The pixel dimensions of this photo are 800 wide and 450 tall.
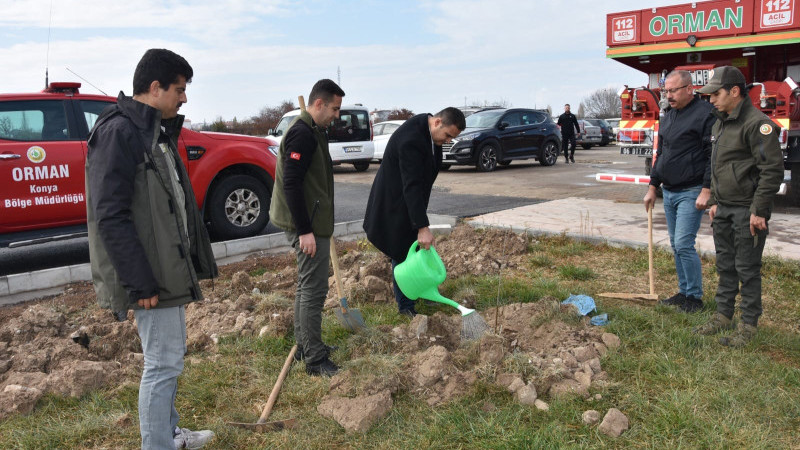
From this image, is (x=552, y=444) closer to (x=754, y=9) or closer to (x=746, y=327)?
(x=746, y=327)

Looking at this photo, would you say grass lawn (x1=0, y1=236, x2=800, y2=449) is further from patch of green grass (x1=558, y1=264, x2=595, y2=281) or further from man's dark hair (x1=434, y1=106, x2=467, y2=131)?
man's dark hair (x1=434, y1=106, x2=467, y2=131)

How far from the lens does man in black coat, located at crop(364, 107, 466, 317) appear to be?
414 cm

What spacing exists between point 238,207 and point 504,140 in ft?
33.6

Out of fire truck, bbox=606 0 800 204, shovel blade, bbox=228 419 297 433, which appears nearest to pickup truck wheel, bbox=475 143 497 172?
fire truck, bbox=606 0 800 204

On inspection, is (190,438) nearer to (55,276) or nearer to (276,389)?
(276,389)

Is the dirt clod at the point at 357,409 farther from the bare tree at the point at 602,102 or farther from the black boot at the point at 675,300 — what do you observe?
the bare tree at the point at 602,102

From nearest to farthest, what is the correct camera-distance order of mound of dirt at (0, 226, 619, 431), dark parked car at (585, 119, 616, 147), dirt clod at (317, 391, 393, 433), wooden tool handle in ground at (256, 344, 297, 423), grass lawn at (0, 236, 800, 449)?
1. grass lawn at (0, 236, 800, 449)
2. dirt clod at (317, 391, 393, 433)
3. wooden tool handle in ground at (256, 344, 297, 423)
4. mound of dirt at (0, 226, 619, 431)
5. dark parked car at (585, 119, 616, 147)

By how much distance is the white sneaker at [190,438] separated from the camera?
2.90 meters

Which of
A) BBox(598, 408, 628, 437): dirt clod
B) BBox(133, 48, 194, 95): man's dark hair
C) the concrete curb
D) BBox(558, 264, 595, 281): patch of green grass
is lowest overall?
BBox(598, 408, 628, 437): dirt clod

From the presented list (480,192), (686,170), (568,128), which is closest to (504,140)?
(568,128)

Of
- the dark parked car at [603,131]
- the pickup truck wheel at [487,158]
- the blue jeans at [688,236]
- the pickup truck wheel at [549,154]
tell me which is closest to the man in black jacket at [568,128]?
the pickup truck wheel at [549,154]

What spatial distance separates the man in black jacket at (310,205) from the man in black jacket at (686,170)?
2.65 metres

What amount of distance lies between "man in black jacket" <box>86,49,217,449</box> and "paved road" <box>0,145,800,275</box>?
190 inches

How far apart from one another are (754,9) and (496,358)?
711cm
